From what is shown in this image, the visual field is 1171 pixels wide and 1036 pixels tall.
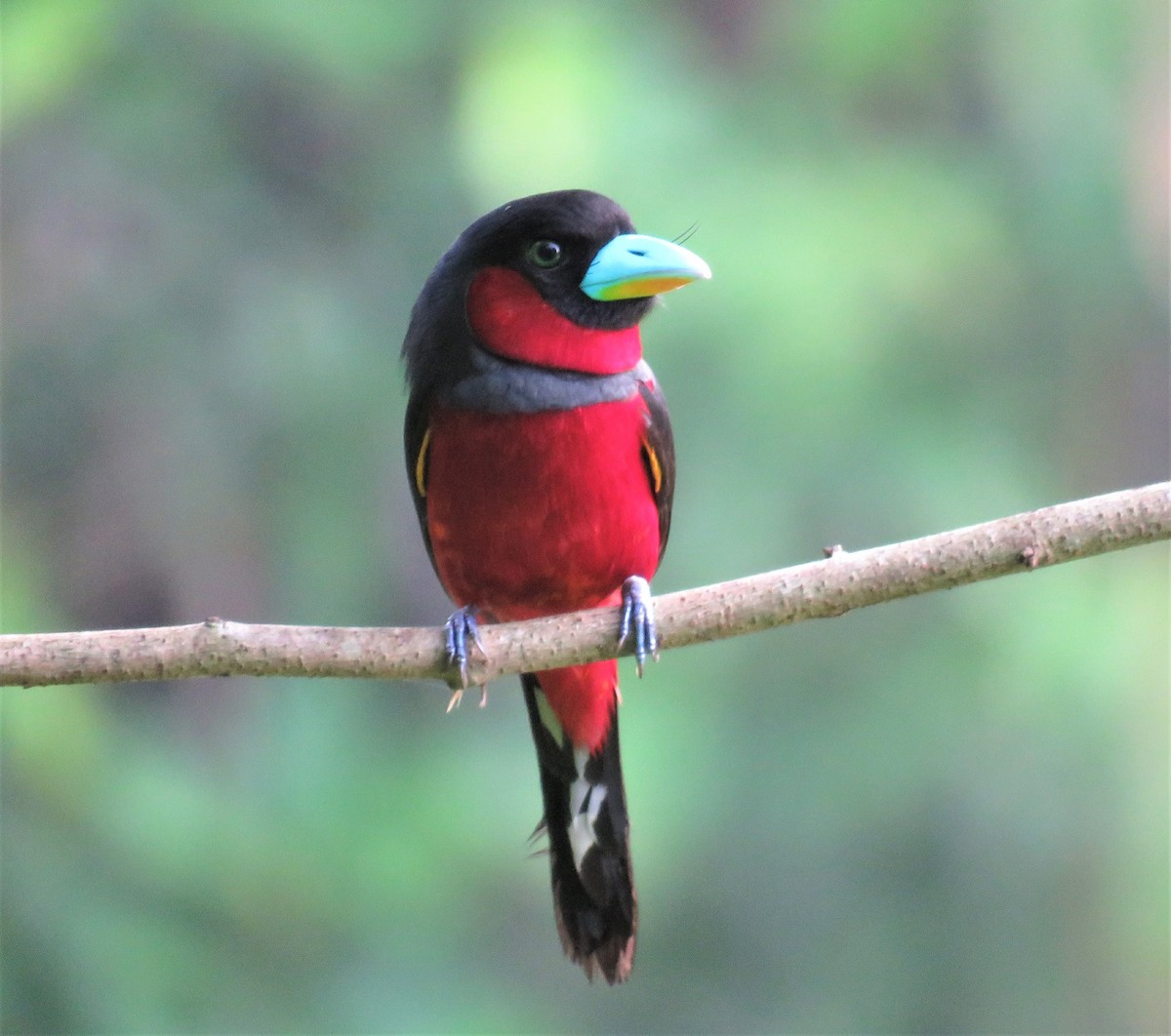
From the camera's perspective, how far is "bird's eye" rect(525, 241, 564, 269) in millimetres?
3352

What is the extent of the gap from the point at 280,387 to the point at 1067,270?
120 inches

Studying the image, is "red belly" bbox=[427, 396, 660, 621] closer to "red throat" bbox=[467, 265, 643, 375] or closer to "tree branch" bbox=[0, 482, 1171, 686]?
"red throat" bbox=[467, 265, 643, 375]

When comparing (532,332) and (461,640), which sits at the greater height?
(532,332)

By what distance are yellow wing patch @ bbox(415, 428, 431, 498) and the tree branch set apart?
1.92ft

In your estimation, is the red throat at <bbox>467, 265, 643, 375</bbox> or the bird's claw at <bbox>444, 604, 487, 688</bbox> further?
the red throat at <bbox>467, 265, 643, 375</bbox>

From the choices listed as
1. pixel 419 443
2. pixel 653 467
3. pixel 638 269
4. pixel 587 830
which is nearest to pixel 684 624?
pixel 653 467

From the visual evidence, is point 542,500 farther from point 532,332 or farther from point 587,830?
point 587,830

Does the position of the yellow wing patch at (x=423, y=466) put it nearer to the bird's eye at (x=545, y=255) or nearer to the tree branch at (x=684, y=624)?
the bird's eye at (x=545, y=255)

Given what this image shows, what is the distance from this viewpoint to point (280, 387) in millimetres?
5570

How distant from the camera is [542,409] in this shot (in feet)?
10.9

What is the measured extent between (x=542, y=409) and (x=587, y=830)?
1116 millimetres

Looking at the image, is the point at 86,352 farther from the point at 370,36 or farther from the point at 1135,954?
the point at 1135,954

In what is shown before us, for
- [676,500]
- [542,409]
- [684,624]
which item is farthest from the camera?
[676,500]

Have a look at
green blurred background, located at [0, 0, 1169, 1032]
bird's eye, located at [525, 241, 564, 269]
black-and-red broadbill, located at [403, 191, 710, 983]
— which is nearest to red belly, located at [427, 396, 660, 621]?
black-and-red broadbill, located at [403, 191, 710, 983]
